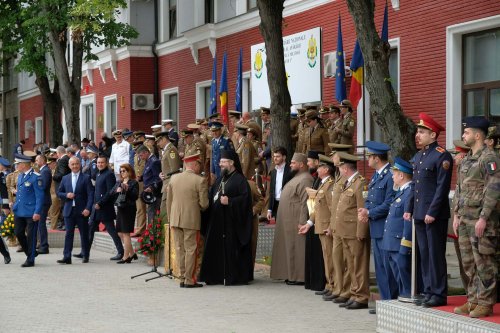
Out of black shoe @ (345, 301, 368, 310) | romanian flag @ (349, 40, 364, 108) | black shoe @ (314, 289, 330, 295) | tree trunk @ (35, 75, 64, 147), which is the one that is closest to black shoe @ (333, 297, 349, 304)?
black shoe @ (345, 301, 368, 310)

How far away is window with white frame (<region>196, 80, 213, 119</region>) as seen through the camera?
108ft

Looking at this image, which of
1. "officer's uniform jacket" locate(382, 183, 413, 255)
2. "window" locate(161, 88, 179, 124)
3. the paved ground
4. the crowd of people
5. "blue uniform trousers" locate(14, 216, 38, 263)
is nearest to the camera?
the crowd of people

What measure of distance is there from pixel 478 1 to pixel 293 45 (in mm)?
7070

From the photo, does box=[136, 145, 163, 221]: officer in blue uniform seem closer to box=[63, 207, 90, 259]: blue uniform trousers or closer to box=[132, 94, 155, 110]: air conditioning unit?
box=[63, 207, 90, 259]: blue uniform trousers

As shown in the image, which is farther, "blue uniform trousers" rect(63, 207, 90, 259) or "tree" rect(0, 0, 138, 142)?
"tree" rect(0, 0, 138, 142)

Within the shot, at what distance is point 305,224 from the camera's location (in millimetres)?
15719

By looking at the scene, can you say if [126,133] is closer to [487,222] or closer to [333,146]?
[333,146]

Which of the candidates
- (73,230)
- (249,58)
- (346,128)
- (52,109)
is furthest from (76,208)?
(52,109)

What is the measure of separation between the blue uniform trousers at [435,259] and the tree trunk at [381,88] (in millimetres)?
3202

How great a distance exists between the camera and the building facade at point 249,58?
20016 mm

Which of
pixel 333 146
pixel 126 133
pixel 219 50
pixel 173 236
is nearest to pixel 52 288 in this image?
pixel 173 236

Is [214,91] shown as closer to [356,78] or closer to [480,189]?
[356,78]

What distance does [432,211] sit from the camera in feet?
37.4

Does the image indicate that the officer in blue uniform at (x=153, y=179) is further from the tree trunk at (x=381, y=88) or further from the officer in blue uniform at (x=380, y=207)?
the officer in blue uniform at (x=380, y=207)
